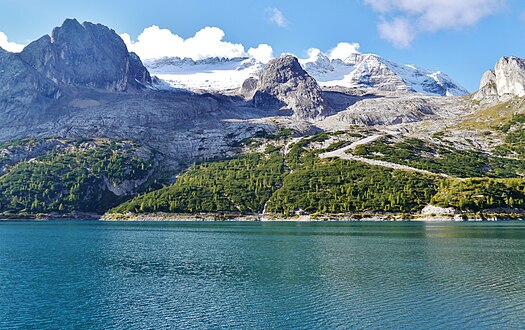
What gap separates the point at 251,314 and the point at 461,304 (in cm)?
2161

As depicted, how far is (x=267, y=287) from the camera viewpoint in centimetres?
5612

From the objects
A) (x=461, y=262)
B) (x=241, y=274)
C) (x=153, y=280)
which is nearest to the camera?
(x=153, y=280)

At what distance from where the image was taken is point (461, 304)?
152 feet

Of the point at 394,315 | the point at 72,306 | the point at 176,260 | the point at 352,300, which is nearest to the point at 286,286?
the point at 352,300

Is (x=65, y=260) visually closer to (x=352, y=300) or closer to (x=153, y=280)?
(x=153, y=280)

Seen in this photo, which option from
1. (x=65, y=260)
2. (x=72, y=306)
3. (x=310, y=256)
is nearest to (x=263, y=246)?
(x=310, y=256)

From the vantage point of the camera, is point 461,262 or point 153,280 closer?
point 153,280

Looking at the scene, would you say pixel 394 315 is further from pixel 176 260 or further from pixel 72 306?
pixel 176 260

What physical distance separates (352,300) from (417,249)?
158 ft

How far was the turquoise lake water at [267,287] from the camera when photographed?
41.9 meters

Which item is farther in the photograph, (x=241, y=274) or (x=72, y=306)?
(x=241, y=274)

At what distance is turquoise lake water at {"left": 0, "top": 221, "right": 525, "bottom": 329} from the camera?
41.9m

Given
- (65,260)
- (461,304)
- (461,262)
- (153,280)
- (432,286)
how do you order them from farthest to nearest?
(65,260), (461,262), (153,280), (432,286), (461,304)

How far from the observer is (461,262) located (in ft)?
242
